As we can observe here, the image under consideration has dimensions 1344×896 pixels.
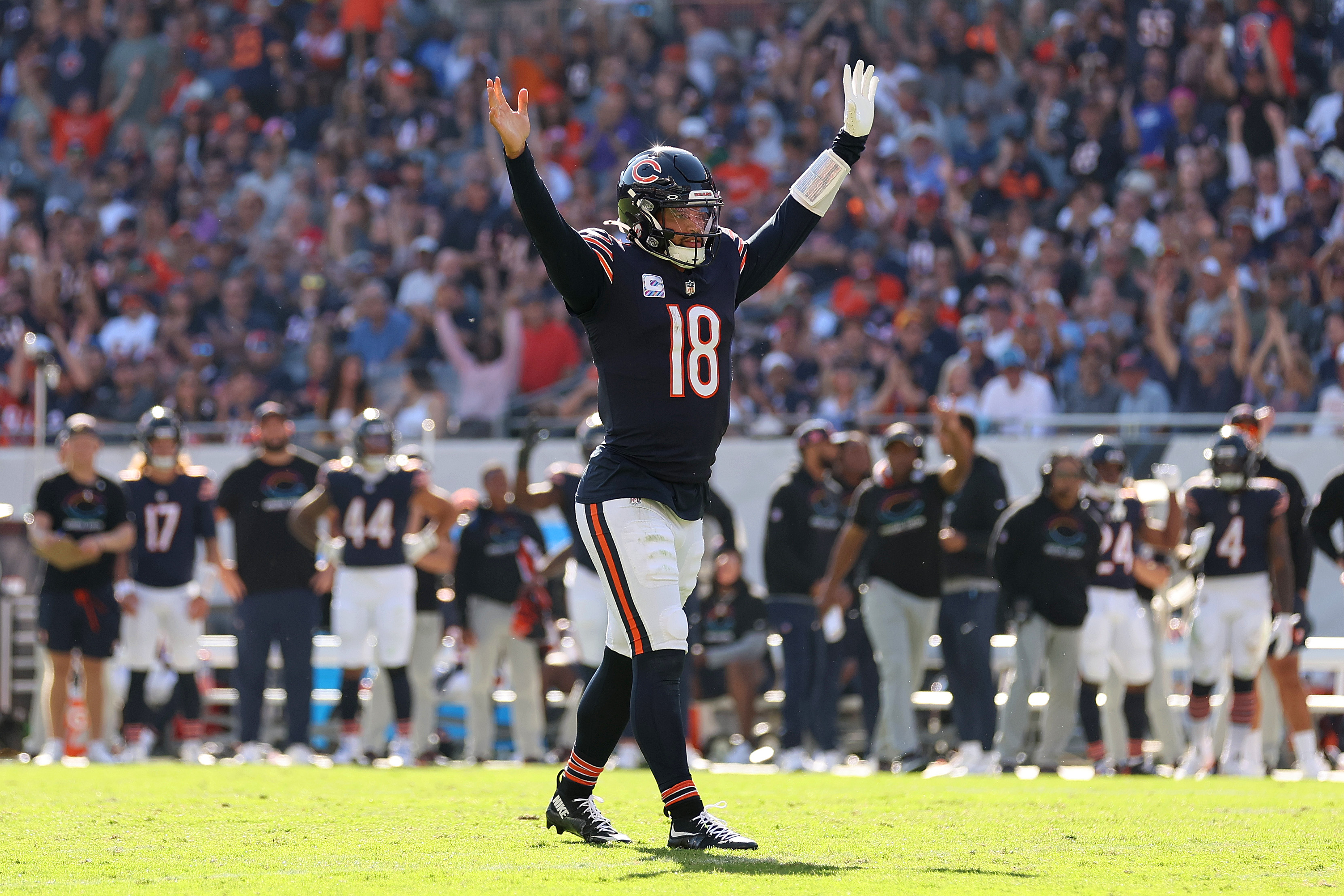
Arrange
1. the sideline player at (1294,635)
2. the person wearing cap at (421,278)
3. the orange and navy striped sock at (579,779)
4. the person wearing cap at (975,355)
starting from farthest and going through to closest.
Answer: the person wearing cap at (421,278) → the person wearing cap at (975,355) → the sideline player at (1294,635) → the orange and navy striped sock at (579,779)

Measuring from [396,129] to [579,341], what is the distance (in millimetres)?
4157

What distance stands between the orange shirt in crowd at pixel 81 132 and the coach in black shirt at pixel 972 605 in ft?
42.5

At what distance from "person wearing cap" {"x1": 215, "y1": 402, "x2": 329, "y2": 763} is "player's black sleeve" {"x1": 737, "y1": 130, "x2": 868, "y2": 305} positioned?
611 cm

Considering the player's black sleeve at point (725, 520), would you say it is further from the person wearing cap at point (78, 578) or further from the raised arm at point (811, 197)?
the raised arm at point (811, 197)

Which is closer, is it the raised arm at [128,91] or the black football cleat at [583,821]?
the black football cleat at [583,821]

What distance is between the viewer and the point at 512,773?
1004 centimetres

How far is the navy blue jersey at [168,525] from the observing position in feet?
38.7

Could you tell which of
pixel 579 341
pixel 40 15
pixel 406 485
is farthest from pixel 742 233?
pixel 40 15

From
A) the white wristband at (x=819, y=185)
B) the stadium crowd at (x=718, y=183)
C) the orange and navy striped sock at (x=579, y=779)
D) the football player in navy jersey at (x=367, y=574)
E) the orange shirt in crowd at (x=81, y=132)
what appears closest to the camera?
the orange and navy striped sock at (x=579, y=779)

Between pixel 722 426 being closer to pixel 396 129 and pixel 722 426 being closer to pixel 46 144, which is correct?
pixel 396 129

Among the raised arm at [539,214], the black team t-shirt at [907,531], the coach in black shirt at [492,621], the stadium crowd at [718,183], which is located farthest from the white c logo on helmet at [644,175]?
the stadium crowd at [718,183]

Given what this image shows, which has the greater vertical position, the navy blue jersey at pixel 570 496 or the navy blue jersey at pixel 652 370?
the navy blue jersey at pixel 652 370

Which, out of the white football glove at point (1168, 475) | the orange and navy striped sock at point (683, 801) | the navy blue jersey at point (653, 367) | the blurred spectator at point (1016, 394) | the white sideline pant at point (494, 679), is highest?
the blurred spectator at point (1016, 394)

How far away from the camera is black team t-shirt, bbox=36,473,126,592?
11453mm
